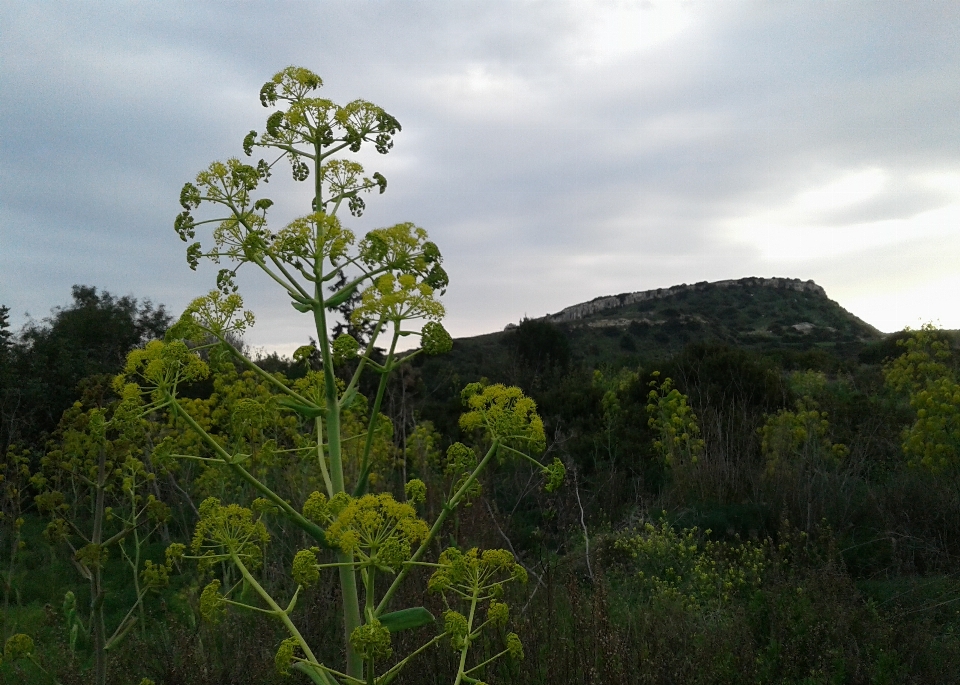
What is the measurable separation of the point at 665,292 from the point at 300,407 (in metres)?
59.7

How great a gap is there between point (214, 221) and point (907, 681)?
15.4 feet

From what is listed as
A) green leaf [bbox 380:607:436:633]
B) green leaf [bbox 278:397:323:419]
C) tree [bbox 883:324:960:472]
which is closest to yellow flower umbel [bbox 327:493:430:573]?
green leaf [bbox 380:607:436:633]

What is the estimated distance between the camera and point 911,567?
6676 mm

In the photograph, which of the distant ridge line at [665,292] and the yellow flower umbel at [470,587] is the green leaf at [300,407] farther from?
the distant ridge line at [665,292]

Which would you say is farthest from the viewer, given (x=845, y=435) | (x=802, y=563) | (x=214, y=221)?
(x=845, y=435)

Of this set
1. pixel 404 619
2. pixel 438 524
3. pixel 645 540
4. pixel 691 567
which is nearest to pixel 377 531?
pixel 438 524

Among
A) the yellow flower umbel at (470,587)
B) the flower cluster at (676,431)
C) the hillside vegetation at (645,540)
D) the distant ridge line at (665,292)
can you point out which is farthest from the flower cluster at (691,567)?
the distant ridge line at (665,292)

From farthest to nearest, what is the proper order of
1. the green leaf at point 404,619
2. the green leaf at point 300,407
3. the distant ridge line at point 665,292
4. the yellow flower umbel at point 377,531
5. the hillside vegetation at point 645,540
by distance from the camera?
the distant ridge line at point 665,292 → the hillside vegetation at point 645,540 → the green leaf at point 300,407 → the green leaf at point 404,619 → the yellow flower umbel at point 377,531

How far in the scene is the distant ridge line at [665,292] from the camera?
59.1 meters

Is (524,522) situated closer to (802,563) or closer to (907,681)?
(802,563)

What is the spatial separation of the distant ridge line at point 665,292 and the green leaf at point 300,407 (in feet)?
185

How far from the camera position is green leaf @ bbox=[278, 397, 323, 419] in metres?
2.03

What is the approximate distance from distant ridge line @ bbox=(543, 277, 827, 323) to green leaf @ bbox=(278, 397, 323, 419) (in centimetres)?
5647

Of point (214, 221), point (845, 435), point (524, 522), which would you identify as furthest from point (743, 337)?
point (214, 221)
